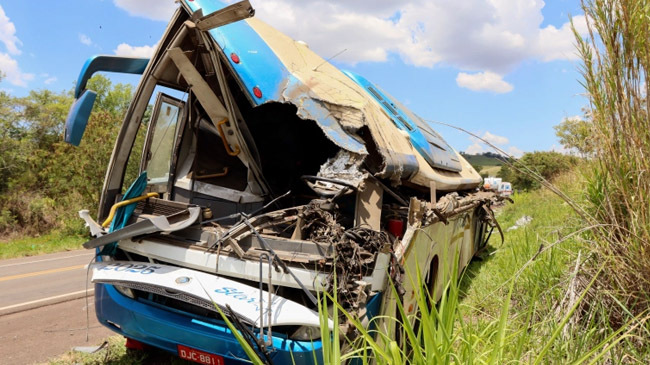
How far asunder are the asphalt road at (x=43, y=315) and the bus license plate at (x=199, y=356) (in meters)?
1.25

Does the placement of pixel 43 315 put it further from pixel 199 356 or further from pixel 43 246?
pixel 43 246

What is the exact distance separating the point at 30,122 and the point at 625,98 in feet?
97.0

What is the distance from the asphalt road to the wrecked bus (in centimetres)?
104

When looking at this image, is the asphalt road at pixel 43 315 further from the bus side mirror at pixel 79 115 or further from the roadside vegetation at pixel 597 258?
the bus side mirror at pixel 79 115

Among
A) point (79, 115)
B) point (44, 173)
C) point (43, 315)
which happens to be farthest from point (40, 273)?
point (44, 173)

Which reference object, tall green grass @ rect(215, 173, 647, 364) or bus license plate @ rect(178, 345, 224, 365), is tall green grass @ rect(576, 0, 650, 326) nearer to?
tall green grass @ rect(215, 173, 647, 364)

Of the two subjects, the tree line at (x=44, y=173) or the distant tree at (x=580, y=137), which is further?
the tree line at (x=44, y=173)

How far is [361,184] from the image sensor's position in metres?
3.33

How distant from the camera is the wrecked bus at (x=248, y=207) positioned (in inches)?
116

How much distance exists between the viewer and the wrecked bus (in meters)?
2.94

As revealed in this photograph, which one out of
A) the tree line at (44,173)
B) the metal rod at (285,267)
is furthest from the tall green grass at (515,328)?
the tree line at (44,173)

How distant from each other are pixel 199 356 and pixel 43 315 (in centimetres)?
378

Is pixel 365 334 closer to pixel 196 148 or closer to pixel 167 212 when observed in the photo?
pixel 167 212

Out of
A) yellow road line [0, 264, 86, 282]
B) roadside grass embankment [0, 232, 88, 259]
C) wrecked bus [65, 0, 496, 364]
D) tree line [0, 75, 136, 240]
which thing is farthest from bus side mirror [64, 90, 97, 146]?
tree line [0, 75, 136, 240]
